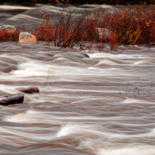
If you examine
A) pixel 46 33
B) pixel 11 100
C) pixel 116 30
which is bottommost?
pixel 46 33

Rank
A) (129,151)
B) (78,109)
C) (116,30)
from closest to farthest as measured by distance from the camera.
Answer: (129,151)
(78,109)
(116,30)

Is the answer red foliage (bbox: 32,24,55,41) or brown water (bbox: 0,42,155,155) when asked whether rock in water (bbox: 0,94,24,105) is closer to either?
brown water (bbox: 0,42,155,155)

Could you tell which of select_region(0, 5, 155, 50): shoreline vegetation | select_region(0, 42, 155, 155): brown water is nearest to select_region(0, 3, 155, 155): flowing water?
select_region(0, 42, 155, 155): brown water

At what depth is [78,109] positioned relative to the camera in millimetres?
3787

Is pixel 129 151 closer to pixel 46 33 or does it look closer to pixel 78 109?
pixel 78 109

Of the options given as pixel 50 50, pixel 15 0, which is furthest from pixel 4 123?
pixel 15 0

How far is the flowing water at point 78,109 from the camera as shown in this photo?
105 inches

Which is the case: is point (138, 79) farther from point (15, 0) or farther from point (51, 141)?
point (15, 0)

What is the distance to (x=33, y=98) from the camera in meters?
4.19

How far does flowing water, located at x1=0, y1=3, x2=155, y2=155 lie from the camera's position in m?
2.67

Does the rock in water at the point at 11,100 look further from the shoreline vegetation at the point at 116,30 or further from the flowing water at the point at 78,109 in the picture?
the shoreline vegetation at the point at 116,30

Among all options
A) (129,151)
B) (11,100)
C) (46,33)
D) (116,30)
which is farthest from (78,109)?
(46,33)

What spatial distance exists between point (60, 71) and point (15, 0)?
21748mm

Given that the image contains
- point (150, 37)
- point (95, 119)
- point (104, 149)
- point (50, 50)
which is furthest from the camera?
point (150, 37)
